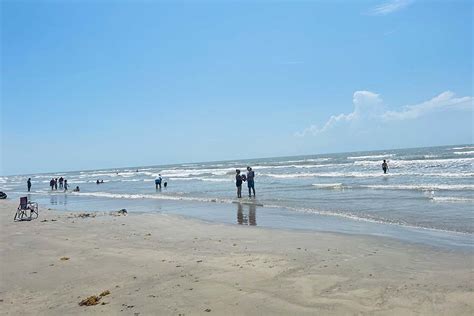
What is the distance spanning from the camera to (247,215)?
1628 cm

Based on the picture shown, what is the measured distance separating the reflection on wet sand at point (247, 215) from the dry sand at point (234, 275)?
2770 mm

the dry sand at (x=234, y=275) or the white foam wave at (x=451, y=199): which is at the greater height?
the dry sand at (x=234, y=275)

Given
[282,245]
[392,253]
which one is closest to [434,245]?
[392,253]

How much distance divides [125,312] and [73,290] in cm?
160

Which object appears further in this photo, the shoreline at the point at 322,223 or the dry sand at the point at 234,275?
the shoreline at the point at 322,223

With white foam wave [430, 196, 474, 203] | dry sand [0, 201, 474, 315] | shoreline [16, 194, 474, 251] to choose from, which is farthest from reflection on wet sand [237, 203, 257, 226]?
white foam wave [430, 196, 474, 203]

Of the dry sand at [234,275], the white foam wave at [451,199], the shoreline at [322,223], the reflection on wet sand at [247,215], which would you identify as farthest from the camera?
the white foam wave at [451,199]

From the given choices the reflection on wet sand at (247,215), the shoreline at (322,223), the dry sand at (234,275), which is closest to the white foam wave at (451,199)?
the shoreline at (322,223)

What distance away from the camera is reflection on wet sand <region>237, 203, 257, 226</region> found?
14.3 metres

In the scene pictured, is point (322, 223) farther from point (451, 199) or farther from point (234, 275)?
point (451, 199)

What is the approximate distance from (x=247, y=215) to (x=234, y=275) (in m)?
9.40

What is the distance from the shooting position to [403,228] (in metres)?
11.8

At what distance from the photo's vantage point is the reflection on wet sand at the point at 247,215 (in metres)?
14.3

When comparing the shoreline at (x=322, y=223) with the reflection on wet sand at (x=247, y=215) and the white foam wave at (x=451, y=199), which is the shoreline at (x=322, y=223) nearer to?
the reflection on wet sand at (x=247, y=215)
